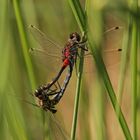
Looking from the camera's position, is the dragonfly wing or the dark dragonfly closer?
the dark dragonfly

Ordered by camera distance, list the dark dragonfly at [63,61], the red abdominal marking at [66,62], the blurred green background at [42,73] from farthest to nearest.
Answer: the red abdominal marking at [66,62] → the dark dragonfly at [63,61] → the blurred green background at [42,73]

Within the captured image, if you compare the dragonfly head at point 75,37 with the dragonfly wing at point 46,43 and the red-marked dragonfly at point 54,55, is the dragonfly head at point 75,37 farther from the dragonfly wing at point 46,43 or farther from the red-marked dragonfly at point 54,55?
the dragonfly wing at point 46,43

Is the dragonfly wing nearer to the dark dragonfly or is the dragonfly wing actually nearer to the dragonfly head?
the dark dragonfly

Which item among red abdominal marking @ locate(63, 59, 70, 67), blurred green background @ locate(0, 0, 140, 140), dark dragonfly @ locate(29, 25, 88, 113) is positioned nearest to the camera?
blurred green background @ locate(0, 0, 140, 140)

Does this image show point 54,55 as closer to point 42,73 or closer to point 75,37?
point 75,37

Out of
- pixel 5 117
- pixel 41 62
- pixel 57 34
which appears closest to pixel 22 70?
pixel 41 62

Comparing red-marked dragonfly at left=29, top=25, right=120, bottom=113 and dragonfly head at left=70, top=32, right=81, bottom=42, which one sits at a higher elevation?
dragonfly head at left=70, top=32, right=81, bottom=42

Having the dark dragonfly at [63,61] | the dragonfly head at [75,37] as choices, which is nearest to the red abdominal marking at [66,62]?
the dark dragonfly at [63,61]

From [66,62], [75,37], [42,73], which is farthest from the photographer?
[42,73]

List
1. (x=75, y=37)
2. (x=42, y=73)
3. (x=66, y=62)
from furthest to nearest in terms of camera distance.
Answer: (x=42, y=73), (x=66, y=62), (x=75, y=37)

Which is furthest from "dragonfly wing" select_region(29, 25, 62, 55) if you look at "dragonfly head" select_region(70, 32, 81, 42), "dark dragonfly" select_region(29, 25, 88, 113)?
"dragonfly head" select_region(70, 32, 81, 42)

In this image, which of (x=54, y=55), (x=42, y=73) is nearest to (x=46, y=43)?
(x=54, y=55)

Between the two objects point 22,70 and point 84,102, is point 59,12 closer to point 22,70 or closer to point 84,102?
point 22,70
